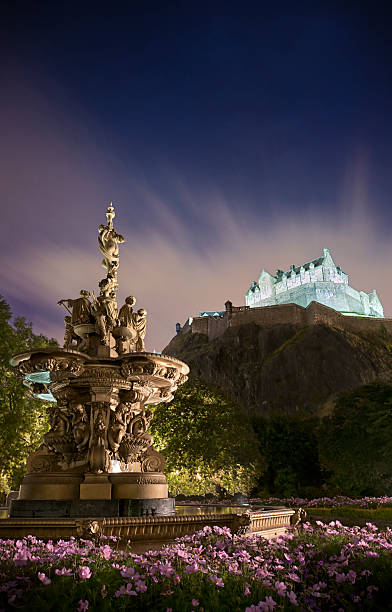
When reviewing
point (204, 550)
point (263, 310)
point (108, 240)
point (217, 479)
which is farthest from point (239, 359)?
point (204, 550)

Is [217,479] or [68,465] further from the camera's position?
[217,479]

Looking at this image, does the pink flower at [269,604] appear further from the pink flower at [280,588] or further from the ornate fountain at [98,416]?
the ornate fountain at [98,416]

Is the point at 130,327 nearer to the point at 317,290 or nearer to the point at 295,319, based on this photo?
the point at 295,319

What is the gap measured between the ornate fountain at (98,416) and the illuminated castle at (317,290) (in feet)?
303

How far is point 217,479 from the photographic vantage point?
25984 millimetres

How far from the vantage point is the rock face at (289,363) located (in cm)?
6594

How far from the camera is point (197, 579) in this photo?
15.6 ft

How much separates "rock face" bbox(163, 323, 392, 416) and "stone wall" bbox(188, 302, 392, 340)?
1718 mm

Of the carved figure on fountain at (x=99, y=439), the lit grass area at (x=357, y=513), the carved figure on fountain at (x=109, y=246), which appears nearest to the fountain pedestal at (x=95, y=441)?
the carved figure on fountain at (x=99, y=439)

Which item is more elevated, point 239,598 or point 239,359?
point 239,359

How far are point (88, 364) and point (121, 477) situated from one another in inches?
105

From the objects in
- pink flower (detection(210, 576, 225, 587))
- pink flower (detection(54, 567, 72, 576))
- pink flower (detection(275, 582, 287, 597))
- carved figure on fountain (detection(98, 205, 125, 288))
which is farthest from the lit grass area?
pink flower (detection(54, 567, 72, 576))

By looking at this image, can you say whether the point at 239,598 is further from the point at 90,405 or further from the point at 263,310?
the point at 263,310

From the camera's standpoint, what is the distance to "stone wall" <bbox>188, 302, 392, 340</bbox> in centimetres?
7975
